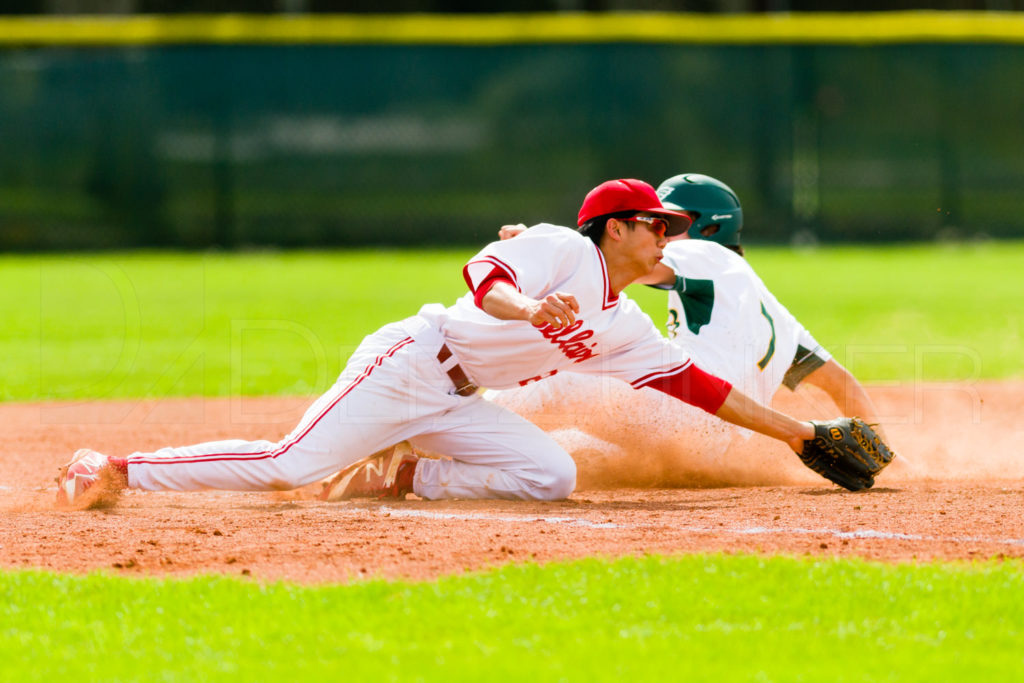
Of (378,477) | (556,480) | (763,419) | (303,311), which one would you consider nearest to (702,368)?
(763,419)

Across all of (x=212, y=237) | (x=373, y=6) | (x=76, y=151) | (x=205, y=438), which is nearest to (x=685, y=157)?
(x=373, y=6)

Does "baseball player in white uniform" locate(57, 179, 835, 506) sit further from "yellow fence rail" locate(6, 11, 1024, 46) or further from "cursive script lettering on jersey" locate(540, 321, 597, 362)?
"yellow fence rail" locate(6, 11, 1024, 46)

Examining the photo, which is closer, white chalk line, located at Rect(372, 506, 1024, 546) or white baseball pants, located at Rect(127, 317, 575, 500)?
white chalk line, located at Rect(372, 506, 1024, 546)

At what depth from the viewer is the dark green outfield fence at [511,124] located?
16.3m

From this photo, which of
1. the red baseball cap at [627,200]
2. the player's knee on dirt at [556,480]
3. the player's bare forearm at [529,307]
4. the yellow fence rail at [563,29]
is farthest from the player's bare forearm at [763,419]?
the yellow fence rail at [563,29]

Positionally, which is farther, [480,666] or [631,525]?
[631,525]

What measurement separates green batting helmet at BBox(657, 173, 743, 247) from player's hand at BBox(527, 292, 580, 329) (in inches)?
70.8

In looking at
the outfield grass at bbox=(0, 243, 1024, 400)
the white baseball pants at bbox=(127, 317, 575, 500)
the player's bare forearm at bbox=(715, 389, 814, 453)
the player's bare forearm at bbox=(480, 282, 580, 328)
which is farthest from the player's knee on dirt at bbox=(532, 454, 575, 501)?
the outfield grass at bbox=(0, 243, 1024, 400)

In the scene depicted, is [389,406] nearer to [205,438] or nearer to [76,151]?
[205,438]

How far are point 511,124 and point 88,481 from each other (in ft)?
43.7

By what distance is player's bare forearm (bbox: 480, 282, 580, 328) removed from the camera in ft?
11.6

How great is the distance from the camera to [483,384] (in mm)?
4324

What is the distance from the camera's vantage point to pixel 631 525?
12.4 feet

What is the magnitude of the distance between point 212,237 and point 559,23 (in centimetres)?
540
